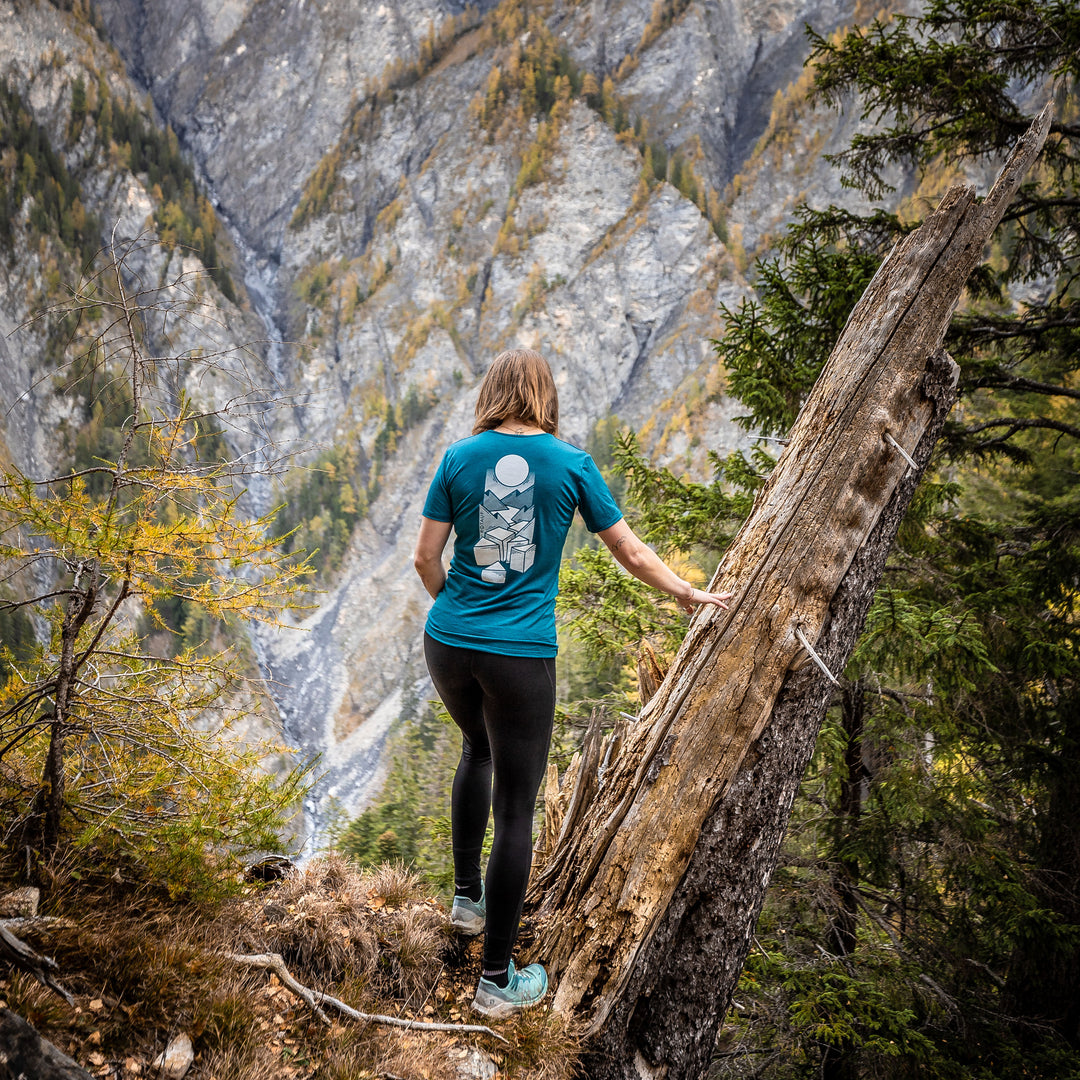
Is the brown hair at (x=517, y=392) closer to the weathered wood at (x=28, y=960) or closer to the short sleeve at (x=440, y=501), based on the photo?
the short sleeve at (x=440, y=501)

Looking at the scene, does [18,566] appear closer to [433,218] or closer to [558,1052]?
[558,1052]

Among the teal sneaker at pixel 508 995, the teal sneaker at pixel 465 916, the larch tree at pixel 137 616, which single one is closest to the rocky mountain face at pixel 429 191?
the teal sneaker at pixel 465 916

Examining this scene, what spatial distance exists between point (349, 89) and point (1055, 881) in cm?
13282

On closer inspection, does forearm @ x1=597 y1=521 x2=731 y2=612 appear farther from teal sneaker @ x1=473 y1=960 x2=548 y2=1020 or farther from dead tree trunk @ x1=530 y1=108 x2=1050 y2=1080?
teal sneaker @ x1=473 y1=960 x2=548 y2=1020

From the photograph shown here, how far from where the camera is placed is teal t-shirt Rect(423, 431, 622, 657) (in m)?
1.78

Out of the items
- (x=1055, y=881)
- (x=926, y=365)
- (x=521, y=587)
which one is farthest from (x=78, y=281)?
(x=1055, y=881)

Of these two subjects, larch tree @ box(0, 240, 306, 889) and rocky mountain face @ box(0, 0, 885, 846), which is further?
rocky mountain face @ box(0, 0, 885, 846)

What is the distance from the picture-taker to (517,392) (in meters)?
1.81

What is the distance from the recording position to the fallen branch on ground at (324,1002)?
179cm

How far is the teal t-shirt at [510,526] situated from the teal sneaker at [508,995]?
107cm

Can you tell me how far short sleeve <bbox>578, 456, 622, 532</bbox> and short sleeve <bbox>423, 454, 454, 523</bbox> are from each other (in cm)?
39

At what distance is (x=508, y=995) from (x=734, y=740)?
108 centimetres

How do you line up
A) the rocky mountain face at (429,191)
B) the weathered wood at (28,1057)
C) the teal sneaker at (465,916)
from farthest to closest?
the rocky mountain face at (429,191) < the teal sneaker at (465,916) < the weathered wood at (28,1057)

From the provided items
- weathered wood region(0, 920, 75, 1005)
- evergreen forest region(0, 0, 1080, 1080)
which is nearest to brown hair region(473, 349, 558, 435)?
evergreen forest region(0, 0, 1080, 1080)
